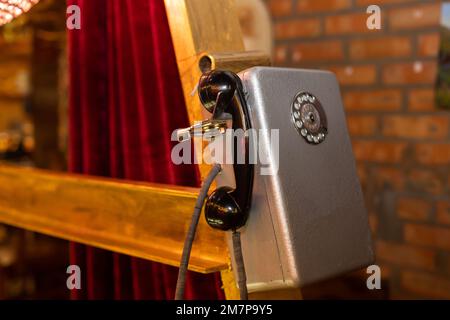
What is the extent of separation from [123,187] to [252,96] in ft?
1.37

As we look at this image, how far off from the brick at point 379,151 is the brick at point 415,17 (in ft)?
1.40

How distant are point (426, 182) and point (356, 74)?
48cm

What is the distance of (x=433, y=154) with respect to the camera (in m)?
1.68

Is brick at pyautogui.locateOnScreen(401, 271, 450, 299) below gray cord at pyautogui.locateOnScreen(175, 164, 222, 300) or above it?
below

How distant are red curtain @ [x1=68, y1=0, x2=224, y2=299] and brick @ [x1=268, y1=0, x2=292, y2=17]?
111 centimetres

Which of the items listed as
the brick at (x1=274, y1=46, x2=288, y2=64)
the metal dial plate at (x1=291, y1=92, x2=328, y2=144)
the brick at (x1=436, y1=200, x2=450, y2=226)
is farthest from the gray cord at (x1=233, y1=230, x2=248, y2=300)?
the brick at (x1=274, y1=46, x2=288, y2=64)

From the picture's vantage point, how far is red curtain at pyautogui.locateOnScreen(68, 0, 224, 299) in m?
0.98


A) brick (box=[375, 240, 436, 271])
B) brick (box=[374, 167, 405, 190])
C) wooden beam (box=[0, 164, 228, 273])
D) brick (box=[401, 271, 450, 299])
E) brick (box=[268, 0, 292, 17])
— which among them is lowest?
brick (box=[401, 271, 450, 299])

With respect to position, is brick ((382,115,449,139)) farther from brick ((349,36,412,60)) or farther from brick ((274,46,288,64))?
brick ((274,46,288,64))

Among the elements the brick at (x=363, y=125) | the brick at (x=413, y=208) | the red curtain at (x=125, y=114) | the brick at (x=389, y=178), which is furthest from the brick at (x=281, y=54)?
the red curtain at (x=125, y=114)

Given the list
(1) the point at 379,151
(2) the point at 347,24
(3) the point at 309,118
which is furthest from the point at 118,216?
(2) the point at 347,24

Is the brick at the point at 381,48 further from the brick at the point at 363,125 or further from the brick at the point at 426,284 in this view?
the brick at the point at 426,284

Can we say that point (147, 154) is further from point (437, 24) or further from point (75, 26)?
point (437, 24)

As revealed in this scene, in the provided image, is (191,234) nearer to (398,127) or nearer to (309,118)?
(309,118)
